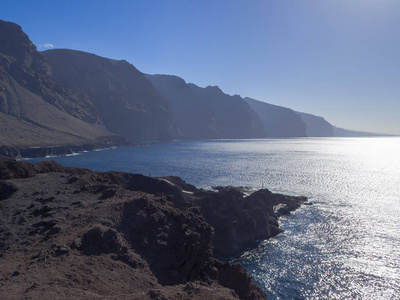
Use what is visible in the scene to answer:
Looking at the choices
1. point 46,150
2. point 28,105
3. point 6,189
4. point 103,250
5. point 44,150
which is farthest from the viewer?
point 28,105

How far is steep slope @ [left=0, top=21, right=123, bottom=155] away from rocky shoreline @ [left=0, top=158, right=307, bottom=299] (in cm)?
10975

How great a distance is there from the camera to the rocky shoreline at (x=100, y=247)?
12.0 m

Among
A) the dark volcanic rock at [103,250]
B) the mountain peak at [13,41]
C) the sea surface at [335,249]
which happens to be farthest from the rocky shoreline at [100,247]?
the mountain peak at [13,41]

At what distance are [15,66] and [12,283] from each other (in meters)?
212

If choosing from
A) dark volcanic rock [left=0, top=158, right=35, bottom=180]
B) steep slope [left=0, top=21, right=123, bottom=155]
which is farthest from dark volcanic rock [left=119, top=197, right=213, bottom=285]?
steep slope [left=0, top=21, right=123, bottom=155]

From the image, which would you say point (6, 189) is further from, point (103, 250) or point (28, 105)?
point (28, 105)

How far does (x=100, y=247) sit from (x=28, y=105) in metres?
176

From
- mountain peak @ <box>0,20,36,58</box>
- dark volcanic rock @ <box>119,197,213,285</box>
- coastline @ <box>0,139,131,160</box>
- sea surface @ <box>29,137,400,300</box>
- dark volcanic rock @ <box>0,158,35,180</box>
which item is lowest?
sea surface @ <box>29,137,400,300</box>

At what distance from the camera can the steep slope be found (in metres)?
133

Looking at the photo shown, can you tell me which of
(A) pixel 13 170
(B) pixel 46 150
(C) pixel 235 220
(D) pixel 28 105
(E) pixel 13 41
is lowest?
(C) pixel 235 220

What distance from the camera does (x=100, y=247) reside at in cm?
1496

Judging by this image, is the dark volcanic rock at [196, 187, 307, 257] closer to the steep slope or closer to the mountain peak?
the steep slope

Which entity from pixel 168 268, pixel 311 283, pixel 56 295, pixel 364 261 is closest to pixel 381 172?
pixel 364 261

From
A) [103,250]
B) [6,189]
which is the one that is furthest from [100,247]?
[6,189]
